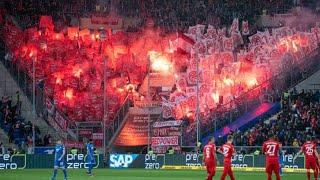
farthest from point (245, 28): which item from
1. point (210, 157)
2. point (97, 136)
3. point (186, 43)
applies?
point (210, 157)

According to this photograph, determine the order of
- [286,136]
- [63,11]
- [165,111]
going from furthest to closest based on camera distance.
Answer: [63,11]
[165,111]
[286,136]

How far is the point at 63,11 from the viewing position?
235 feet

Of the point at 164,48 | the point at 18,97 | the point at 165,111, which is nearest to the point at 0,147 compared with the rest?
the point at 18,97

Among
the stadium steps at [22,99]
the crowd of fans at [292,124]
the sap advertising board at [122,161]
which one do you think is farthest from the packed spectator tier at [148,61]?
the sap advertising board at [122,161]

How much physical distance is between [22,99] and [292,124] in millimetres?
21479

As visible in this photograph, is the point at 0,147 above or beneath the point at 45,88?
beneath

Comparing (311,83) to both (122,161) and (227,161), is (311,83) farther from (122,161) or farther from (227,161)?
(227,161)

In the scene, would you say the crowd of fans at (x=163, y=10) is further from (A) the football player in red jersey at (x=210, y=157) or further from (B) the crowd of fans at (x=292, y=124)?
(A) the football player in red jersey at (x=210, y=157)

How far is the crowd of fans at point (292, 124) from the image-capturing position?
52188mm

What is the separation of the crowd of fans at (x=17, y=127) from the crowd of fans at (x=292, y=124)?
1509cm

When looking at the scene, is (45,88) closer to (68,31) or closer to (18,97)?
(18,97)

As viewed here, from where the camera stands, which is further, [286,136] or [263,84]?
[263,84]

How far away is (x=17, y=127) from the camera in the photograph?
59.8 meters

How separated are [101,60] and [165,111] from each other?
30.5ft
